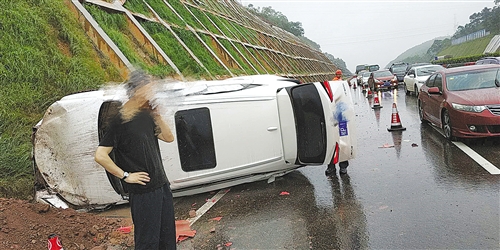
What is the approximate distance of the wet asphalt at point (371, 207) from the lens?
4227mm

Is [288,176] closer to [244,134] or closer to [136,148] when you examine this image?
[244,134]

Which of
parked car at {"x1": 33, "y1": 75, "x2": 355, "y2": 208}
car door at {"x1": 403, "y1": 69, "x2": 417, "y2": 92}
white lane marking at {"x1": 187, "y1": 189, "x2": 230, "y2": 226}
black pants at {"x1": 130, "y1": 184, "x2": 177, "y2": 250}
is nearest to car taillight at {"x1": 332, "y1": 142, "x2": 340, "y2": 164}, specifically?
parked car at {"x1": 33, "y1": 75, "x2": 355, "y2": 208}

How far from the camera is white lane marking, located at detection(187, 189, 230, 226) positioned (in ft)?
17.7

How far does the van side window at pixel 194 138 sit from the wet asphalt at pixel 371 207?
0.68 m

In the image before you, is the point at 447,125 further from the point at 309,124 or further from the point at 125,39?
the point at 125,39

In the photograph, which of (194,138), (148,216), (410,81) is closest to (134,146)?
(148,216)

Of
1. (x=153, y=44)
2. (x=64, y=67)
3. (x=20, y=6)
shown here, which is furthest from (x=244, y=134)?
(x=153, y=44)

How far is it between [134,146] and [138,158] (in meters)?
0.10

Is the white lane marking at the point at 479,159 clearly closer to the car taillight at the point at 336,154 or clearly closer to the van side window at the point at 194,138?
the car taillight at the point at 336,154

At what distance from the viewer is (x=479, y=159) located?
6.70 meters

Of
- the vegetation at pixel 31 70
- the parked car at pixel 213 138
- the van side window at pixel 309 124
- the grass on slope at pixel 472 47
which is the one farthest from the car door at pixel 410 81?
the grass on slope at pixel 472 47

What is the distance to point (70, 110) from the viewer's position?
5773 mm

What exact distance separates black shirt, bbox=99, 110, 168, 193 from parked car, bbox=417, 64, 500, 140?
6390 mm

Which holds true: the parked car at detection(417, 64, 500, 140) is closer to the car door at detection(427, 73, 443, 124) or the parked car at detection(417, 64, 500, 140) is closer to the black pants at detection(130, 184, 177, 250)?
the car door at detection(427, 73, 443, 124)
